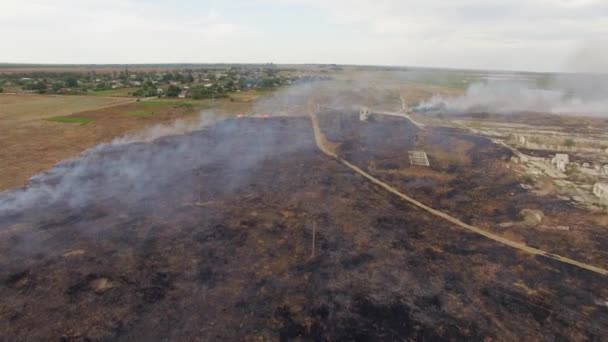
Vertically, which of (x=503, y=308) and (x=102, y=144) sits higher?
(x=102, y=144)

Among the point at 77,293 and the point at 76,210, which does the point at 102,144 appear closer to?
the point at 76,210

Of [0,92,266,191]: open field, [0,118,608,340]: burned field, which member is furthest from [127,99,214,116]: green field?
[0,118,608,340]: burned field

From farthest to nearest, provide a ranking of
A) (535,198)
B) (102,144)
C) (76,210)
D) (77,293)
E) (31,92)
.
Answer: (31,92), (102,144), (535,198), (76,210), (77,293)

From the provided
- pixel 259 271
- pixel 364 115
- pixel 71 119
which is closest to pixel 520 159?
pixel 364 115

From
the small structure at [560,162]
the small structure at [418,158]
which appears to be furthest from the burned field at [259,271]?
the small structure at [560,162]

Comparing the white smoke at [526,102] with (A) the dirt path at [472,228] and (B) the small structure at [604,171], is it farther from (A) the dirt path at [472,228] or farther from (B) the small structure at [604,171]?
(A) the dirt path at [472,228]

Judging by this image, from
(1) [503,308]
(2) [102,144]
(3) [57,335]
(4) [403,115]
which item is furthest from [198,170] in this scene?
(4) [403,115]

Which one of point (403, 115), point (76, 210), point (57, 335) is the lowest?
point (57, 335)
